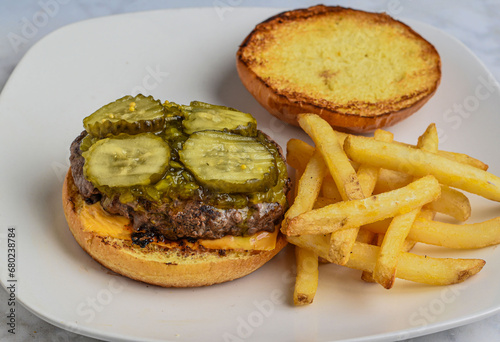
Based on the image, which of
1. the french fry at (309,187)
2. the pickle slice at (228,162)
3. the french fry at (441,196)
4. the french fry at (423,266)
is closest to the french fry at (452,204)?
the french fry at (441,196)

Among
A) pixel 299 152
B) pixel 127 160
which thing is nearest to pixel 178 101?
pixel 299 152

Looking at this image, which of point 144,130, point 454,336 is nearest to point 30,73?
point 144,130

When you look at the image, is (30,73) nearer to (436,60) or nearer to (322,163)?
(322,163)

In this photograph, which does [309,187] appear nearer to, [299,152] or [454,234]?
[299,152]

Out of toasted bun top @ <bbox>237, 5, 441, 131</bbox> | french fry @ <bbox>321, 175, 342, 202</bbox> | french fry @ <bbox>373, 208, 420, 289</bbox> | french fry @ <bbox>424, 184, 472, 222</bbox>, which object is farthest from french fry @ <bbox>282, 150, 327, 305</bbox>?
toasted bun top @ <bbox>237, 5, 441, 131</bbox>

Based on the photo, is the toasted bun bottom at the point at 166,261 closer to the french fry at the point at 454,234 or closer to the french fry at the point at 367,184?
the french fry at the point at 367,184

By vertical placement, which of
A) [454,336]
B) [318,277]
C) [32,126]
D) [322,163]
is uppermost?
[322,163]
